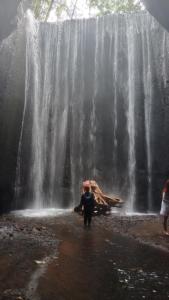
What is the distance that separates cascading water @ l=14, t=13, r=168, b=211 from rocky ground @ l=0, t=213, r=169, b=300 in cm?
738

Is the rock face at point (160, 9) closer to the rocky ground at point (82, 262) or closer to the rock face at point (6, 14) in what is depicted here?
the rock face at point (6, 14)

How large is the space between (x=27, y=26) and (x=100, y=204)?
10.8 meters

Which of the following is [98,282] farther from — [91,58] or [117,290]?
[91,58]

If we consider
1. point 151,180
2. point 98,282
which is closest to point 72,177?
point 151,180

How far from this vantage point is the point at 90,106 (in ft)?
67.6

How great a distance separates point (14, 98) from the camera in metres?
18.3

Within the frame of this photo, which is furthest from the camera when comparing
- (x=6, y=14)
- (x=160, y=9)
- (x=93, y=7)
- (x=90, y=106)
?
(x=93, y=7)

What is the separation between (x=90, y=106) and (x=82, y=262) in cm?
1371

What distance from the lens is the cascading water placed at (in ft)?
63.8

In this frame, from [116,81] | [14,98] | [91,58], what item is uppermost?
[91,58]

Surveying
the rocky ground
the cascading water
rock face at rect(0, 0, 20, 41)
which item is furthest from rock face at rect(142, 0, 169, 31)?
the cascading water

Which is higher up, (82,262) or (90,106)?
(90,106)

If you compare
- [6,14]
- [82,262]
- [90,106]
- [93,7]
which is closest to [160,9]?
[6,14]

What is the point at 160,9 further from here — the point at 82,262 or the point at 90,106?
the point at 90,106
